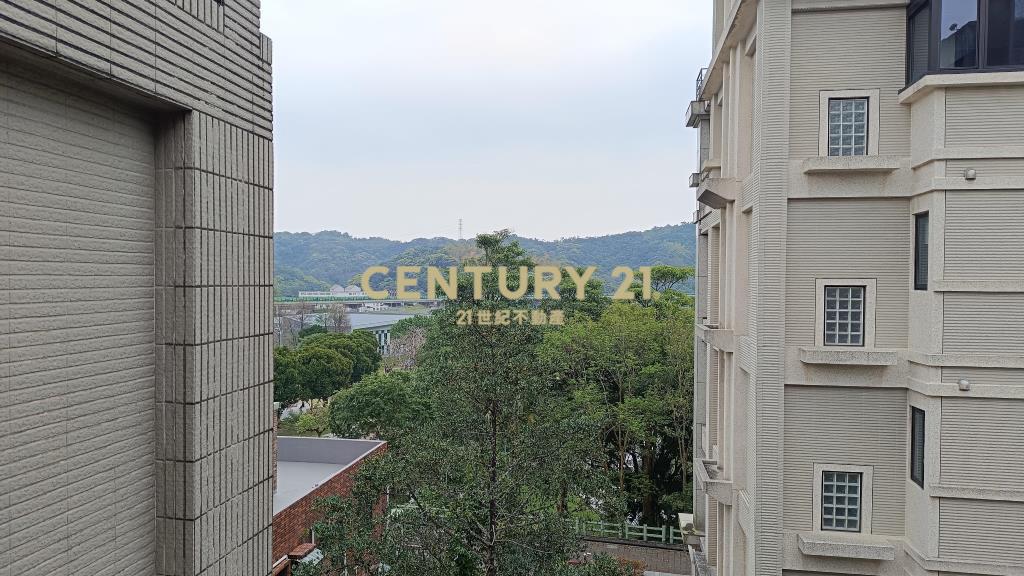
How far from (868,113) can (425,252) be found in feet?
262

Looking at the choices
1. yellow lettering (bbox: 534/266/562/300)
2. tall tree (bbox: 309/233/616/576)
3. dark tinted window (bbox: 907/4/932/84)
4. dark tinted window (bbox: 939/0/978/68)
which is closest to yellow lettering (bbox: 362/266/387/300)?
yellow lettering (bbox: 534/266/562/300)

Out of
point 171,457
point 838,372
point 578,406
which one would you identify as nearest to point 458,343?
point 838,372

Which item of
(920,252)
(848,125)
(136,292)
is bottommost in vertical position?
(136,292)

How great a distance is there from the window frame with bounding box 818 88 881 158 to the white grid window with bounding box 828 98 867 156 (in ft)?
0.14

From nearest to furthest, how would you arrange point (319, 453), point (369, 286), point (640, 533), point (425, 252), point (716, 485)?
point (716, 485) < point (319, 453) < point (640, 533) < point (369, 286) < point (425, 252)

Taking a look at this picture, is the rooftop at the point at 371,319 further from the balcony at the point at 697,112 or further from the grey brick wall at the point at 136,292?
the grey brick wall at the point at 136,292

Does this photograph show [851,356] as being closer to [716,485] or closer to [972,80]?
[716,485]

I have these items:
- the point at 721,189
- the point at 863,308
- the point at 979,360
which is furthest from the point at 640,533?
the point at 979,360

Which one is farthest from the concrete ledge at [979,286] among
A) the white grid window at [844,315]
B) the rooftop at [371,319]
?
the rooftop at [371,319]

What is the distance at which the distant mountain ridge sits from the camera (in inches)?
2997

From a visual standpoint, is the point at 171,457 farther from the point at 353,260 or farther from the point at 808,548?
the point at 353,260

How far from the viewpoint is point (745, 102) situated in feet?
30.0

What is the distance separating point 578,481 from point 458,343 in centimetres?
333

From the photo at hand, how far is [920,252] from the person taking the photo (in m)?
7.40
